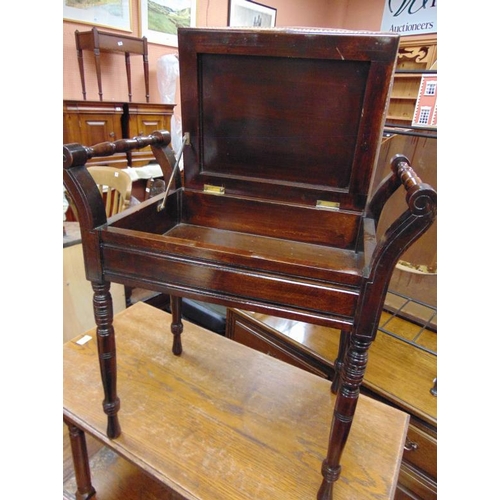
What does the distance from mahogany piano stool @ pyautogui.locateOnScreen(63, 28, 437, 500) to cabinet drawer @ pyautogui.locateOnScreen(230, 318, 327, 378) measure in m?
0.43

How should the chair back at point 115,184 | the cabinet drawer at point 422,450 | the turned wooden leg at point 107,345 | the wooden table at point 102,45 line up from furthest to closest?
1. the wooden table at point 102,45
2. the chair back at point 115,184
3. the cabinet drawer at point 422,450
4. the turned wooden leg at point 107,345

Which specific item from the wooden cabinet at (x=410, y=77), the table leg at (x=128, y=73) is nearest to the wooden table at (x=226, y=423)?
the table leg at (x=128, y=73)

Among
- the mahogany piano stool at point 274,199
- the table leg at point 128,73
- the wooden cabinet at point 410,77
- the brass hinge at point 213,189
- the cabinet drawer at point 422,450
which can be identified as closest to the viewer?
the mahogany piano stool at point 274,199

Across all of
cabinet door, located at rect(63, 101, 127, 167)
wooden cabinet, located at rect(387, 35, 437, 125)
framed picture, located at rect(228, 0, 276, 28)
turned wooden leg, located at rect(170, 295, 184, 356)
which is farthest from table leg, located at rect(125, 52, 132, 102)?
wooden cabinet, located at rect(387, 35, 437, 125)

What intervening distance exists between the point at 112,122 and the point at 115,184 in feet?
1.57

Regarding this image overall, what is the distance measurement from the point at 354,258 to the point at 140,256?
42cm

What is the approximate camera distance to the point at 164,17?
256cm

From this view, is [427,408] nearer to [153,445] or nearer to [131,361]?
[153,445]

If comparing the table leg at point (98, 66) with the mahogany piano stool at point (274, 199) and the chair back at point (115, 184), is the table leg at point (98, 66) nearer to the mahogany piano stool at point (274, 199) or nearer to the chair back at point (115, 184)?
the chair back at point (115, 184)

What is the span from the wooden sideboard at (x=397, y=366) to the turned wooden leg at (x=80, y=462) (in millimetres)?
709

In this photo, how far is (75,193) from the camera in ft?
1.90

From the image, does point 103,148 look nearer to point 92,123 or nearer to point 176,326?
point 176,326

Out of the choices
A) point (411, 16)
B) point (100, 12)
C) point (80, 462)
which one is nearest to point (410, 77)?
point (411, 16)

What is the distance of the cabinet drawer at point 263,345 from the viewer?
4.11 ft
